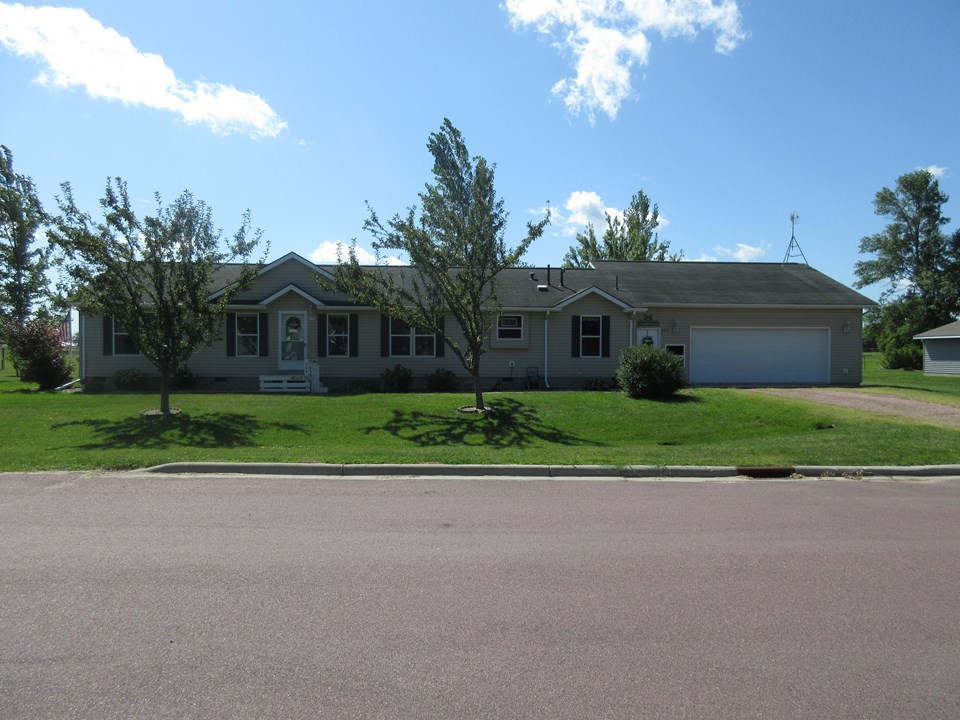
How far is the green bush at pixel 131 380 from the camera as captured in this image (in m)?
22.3

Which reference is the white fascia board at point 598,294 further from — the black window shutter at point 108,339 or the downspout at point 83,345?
the downspout at point 83,345

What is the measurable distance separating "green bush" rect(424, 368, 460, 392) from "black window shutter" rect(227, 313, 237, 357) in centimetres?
664

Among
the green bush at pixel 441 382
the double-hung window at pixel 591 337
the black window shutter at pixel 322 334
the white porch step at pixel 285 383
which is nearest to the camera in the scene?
the white porch step at pixel 285 383

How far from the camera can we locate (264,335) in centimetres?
2309

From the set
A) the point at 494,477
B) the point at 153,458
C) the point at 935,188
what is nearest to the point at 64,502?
the point at 153,458

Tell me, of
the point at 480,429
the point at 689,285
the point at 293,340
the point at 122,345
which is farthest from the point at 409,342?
the point at 689,285

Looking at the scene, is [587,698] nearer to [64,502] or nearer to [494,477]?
[494,477]

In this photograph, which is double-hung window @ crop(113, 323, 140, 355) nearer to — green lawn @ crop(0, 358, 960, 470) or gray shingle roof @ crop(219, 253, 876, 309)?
green lawn @ crop(0, 358, 960, 470)

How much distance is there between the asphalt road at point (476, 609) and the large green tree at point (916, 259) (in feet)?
167

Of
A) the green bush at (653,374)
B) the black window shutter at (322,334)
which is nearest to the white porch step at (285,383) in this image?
the black window shutter at (322,334)

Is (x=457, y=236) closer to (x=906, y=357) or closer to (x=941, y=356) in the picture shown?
(x=941, y=356)

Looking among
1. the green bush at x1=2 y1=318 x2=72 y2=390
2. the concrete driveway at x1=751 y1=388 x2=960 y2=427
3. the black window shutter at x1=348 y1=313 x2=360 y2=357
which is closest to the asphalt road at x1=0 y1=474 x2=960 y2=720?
the concrete driveway at x1=751 y1=388 x2=960 y2=427

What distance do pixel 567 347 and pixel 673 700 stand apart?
20591 millimetres

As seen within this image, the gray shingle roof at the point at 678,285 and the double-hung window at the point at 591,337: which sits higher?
the gray shingle roof at the point at 678,285
